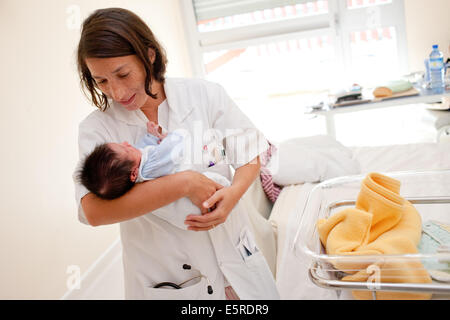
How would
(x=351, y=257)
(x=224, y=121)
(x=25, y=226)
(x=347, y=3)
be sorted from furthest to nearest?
(x=347, y=3), (x=25, y=226), (x=224, y=121), (x=351, y=257)

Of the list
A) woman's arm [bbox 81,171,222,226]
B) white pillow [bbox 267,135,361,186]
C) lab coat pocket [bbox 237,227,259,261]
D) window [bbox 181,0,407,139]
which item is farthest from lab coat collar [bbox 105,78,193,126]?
window [bbox 181,0,407,139]

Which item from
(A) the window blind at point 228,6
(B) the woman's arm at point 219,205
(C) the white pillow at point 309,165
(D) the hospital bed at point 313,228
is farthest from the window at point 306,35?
(B) the woman's arm at point 219,205

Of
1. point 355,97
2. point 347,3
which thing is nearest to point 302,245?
point 355,97

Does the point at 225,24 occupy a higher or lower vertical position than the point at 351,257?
higher

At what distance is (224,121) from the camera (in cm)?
129

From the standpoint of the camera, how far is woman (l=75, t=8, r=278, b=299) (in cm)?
111

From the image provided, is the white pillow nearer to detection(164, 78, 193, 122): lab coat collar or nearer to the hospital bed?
the hospital bed

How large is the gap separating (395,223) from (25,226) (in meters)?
2.00

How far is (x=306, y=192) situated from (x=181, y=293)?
956 mm

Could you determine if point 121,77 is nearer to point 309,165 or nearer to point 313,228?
point 313,228

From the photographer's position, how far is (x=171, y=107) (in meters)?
1.26

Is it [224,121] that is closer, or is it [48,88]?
[224,121]

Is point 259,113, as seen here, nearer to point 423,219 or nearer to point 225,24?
point 225,24

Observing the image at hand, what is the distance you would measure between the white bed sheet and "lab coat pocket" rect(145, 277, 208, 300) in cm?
37
